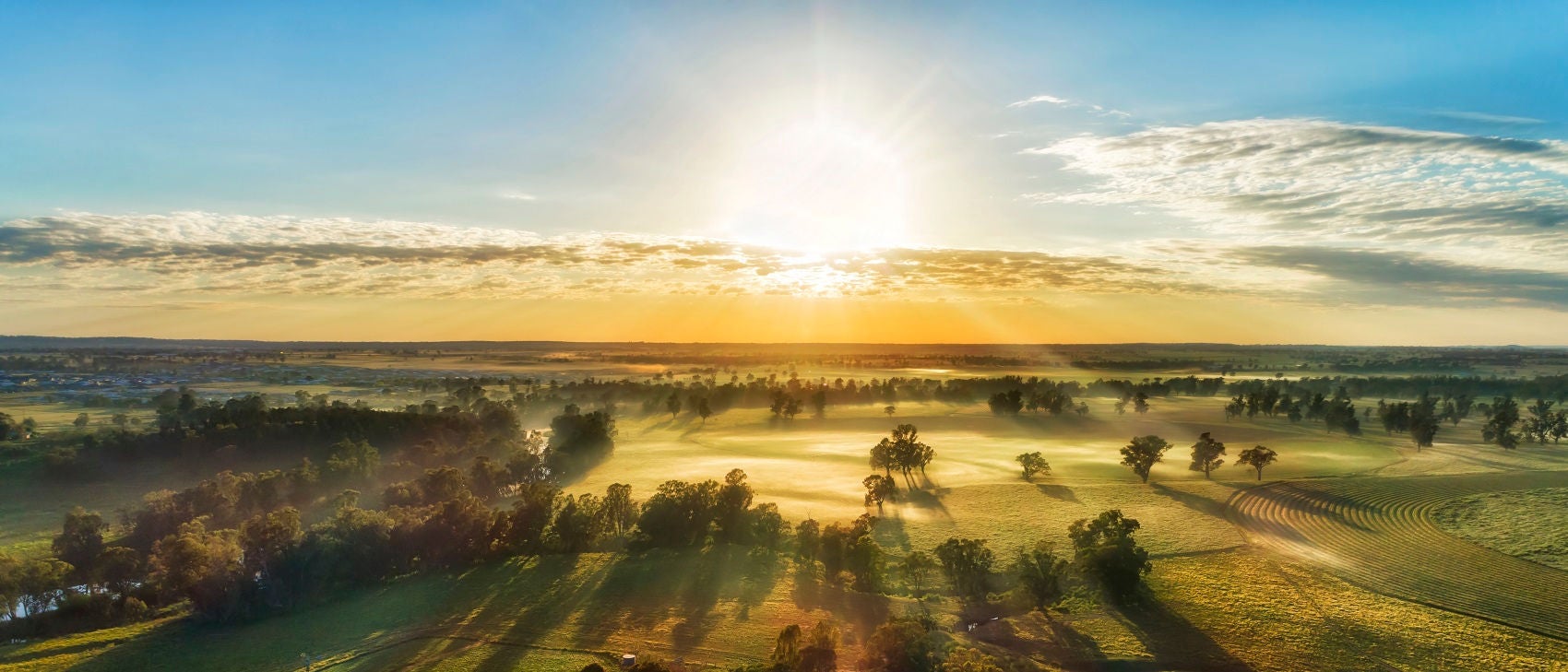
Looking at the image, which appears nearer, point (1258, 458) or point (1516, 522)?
point (1516, 522)

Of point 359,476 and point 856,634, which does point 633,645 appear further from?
point 359,476

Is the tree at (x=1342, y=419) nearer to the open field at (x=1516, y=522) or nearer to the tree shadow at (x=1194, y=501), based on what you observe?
the open field at (x=1516, y=522)

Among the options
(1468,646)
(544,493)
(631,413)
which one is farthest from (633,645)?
(631,413)

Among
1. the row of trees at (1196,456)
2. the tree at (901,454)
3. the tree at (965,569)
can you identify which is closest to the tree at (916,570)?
the tree at (965,569)

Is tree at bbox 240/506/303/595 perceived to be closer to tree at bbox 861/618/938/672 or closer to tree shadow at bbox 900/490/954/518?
tree at bbox 861/618/938/672

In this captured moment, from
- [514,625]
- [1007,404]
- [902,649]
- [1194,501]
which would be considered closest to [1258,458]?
[1194,501]

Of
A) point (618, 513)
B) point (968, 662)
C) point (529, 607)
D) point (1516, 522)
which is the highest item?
point (1516, 522)

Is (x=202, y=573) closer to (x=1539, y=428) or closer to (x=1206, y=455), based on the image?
(x=1206, y=455)
